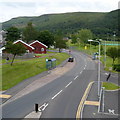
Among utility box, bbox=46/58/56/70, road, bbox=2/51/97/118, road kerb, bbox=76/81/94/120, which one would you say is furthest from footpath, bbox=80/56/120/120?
utility box, bbox=46/58/56/70

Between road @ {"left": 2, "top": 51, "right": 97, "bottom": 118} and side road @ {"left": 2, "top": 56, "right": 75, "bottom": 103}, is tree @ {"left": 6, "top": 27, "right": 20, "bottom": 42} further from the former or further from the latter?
road @ {"left": 2, "top": 51, "right": 97, "bottom": 118}

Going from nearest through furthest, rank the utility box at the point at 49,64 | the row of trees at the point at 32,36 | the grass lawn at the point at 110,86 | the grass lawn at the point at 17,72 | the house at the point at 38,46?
the grass lawn at the point at 110,86, the grass lawn at the point at 17,72, the utility box at the point at 49,64, the house at the point at 38,46, the row of trees at the point at 32,36

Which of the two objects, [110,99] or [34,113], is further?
[110,99]

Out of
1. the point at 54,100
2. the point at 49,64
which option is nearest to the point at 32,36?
the point at 49,64

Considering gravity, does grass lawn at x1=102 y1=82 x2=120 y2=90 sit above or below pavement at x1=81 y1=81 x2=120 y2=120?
above

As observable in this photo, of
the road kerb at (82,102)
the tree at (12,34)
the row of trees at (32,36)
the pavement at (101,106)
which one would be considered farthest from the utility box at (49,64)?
the tree at (12,34)

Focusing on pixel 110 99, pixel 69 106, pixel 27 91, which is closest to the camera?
pixel 69 106

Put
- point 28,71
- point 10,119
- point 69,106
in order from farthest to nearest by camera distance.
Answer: point 28,71
point 69,106
point 10,119

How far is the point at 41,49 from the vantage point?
6900 centimetres

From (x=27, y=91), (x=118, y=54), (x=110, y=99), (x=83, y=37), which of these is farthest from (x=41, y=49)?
(x=83, y=37)

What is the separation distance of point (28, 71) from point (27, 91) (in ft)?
37.2

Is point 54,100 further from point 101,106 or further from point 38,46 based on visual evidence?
point 38,46

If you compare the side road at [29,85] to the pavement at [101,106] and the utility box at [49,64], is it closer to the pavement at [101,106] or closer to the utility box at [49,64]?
the utility box at [49,64]

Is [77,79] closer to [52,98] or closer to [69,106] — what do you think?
[52,98]
